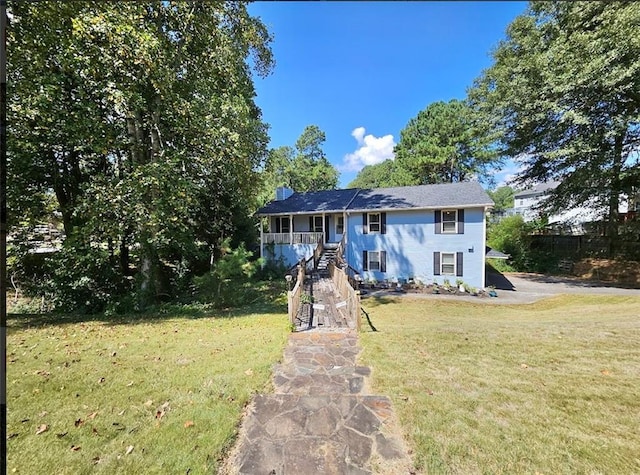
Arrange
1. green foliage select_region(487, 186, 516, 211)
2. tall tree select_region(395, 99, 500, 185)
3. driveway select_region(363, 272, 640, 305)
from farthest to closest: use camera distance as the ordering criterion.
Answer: green foliage select_region(487, 186, 516, 211) < tall tree select_region(395, 99, 500, 185) < driveway select_region(363, 272, 640, 305)

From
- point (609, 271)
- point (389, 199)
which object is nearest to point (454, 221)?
point (389, 199)

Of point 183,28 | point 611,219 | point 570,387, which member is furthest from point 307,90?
point 611,219

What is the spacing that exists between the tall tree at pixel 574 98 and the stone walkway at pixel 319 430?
1193 centimetres

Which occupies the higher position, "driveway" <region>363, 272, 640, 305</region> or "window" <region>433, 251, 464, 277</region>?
"window" <region>433, 251, 464, 277</region>

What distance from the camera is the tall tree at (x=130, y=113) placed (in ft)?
22.7

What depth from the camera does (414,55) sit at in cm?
280

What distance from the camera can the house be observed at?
1418 cm

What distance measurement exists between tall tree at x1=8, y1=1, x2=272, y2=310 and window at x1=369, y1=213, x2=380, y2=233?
8.03 m

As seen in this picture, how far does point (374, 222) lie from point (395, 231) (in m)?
1.34

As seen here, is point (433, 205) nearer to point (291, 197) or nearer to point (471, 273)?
point (471, 273)

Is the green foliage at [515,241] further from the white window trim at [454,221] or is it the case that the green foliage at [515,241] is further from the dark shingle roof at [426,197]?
the white window trim at [454,221]

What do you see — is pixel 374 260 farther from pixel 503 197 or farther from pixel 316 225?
pixel 503 197

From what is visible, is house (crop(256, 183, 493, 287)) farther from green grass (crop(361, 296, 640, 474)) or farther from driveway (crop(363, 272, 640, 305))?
green grass (crop(361, 296, 640, 474))

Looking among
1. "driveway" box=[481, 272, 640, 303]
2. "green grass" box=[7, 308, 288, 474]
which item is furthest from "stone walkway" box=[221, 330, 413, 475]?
"driveway" box=[481, 272, 640, 303]
